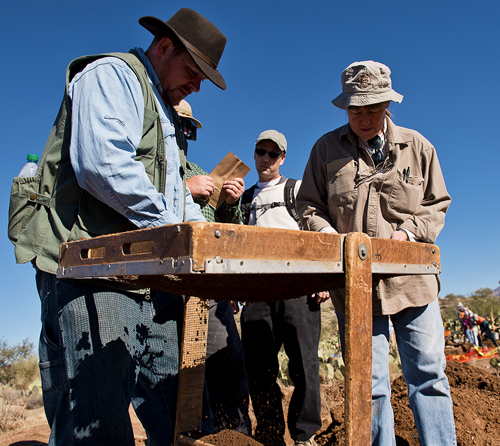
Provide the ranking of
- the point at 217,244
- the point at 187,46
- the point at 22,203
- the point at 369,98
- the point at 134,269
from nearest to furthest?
1. the point at 217,244
2. the point at 134,269
3. the point at 22,203
4. the point at 187,46
5. the point at 369,98

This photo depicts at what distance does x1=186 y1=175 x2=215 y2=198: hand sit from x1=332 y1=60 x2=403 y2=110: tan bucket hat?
2.93 feet

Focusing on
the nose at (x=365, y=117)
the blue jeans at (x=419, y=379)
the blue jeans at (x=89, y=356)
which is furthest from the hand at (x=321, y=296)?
the blue jeans at (x=89, y=356)

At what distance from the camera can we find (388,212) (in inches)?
99.9

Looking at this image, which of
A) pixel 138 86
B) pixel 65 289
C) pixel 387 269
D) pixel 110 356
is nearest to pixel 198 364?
pixel 110 356

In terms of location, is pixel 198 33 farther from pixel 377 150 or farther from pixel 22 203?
pixel 377 150

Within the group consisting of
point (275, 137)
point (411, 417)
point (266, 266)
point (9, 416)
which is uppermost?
point (275, 137)

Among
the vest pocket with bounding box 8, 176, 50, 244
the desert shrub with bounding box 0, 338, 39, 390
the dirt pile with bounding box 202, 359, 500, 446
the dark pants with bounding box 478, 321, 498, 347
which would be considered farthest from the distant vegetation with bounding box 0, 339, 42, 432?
the dark pants with bounding box 478, 321, 498, 347

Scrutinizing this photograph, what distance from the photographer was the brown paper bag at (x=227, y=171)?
2895mm

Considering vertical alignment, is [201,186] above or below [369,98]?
below

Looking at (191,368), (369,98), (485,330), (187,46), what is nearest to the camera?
(187,46)

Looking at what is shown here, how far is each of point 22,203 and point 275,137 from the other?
236 cm

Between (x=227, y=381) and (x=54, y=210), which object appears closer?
(x=54, y=210)

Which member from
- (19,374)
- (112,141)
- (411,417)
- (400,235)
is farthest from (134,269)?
(19,374)

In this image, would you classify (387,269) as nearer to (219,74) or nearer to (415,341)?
(415,341)
